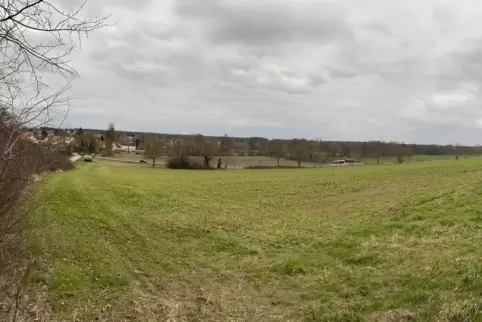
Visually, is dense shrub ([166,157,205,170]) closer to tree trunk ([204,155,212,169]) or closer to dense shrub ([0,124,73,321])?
tree trunk ([204,155,212,169])

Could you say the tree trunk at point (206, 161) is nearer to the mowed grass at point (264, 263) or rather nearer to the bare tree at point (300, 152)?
the bare tree at point (300, 152)

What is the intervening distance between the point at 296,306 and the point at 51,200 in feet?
47.8

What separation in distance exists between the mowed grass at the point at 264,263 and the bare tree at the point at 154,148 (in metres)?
64.7

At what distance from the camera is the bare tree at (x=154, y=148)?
84.9 meters

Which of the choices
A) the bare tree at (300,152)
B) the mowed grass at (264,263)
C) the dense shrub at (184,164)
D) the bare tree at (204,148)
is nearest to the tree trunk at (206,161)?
the bare tree at (204,148)

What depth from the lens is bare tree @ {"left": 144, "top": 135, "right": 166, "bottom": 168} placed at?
8491 cm

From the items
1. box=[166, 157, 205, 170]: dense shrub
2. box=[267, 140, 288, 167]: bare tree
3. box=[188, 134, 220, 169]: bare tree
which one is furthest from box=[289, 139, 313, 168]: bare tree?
box=[166, 157, 205, 170]: dense shrub

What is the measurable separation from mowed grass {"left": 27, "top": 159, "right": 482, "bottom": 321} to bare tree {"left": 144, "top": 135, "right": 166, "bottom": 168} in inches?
2549

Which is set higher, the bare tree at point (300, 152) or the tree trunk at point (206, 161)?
the bare tree at point (300, 152)

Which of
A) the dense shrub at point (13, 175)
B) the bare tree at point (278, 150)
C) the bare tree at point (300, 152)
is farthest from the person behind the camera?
the bare tree at point (278, 150)

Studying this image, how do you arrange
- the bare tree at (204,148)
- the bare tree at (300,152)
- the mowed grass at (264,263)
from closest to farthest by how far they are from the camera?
the mowed grass at (264,263)
the bare tree at (204,148)
the bare tree at (300,152)

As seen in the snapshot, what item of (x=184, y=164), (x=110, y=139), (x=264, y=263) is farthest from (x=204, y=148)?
(x=264, y=263)

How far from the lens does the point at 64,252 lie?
11.6 metres

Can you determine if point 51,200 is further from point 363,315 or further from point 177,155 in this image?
point 177,155
